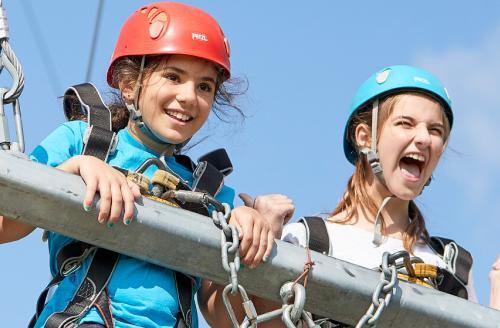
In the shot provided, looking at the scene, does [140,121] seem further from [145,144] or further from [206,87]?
[206,87]

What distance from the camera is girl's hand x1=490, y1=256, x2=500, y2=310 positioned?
19.3ft

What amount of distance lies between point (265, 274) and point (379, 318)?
1.63 feet

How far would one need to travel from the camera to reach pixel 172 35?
19.4ft

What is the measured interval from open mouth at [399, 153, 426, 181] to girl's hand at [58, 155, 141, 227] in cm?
203

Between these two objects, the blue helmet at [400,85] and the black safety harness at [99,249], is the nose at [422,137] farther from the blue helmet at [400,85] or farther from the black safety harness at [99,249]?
the black safety harness at [99,249]

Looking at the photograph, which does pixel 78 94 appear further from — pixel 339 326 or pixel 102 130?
pixel 339 326

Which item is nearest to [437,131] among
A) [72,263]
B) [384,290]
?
[384,290]

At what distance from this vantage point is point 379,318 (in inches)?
192

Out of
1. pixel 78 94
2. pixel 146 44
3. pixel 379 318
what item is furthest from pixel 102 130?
pixel 379 318

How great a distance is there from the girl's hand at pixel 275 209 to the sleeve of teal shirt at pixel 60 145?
88cm

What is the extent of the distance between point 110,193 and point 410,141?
223 cm

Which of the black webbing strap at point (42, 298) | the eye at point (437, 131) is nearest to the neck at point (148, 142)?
the black webbing strap at point (42, 298)

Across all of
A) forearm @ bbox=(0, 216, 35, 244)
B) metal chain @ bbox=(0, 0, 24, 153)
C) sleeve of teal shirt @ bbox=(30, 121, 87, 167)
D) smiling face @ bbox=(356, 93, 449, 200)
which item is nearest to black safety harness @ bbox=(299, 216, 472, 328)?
smiling face @ bbox=(356, 93, 449, 200)

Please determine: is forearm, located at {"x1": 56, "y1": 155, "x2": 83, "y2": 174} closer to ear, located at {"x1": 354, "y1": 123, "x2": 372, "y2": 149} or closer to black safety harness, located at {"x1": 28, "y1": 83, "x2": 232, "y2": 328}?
black safety harness, located at {"x1": 28, "y1": 83, "x2": 232, "y2": 328}
